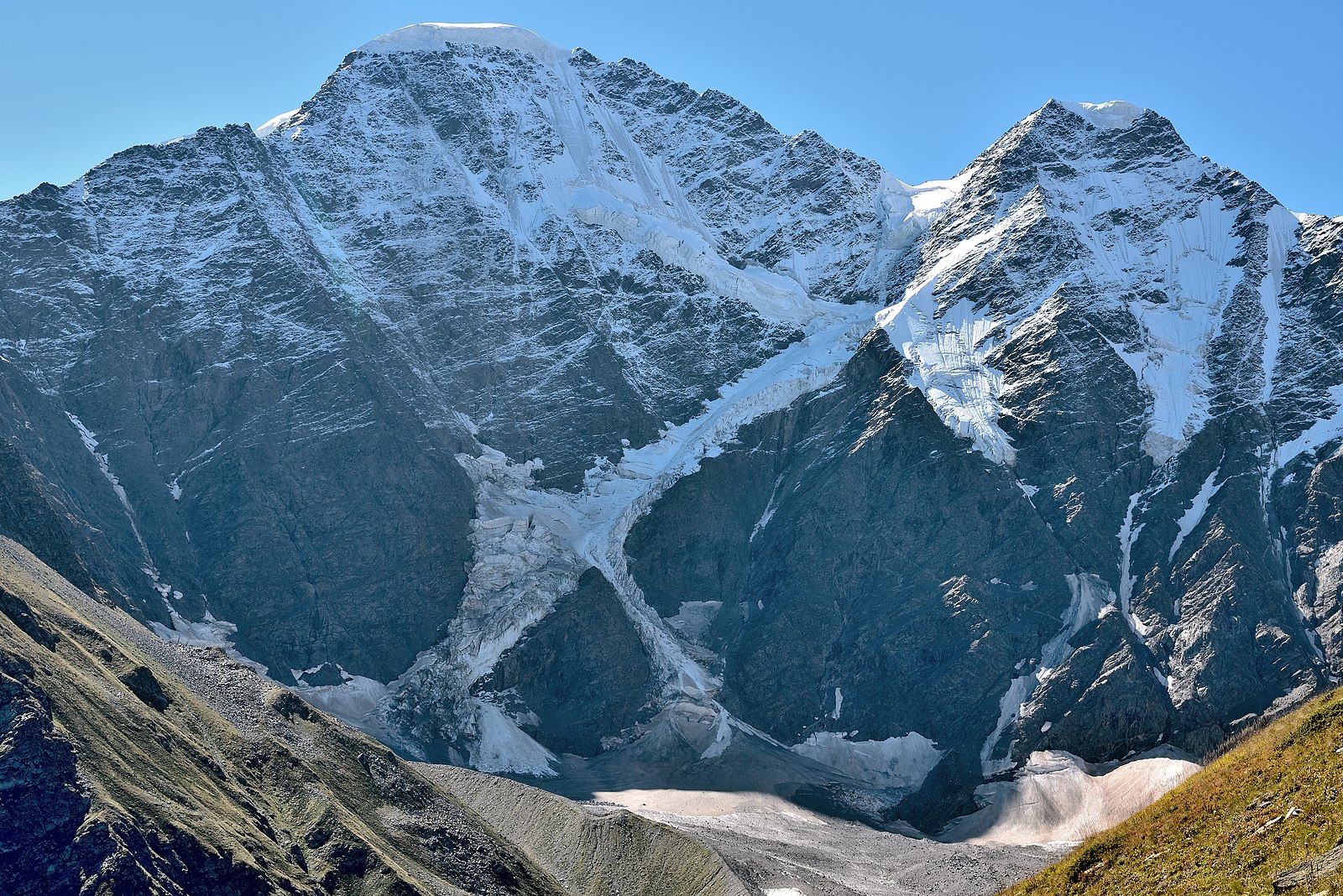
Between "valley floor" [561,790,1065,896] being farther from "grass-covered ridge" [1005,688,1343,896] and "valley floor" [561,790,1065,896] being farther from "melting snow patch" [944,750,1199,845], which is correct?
"grass-covered ridge" [1005,688,1343,896]

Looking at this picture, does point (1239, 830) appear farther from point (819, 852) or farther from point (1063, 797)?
point (1063, 797)

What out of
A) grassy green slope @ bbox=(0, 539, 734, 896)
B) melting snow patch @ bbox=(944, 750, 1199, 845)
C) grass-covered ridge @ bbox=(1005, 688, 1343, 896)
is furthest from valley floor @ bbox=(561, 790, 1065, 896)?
grass-covered ridge @ bbox=(1005, 688, 1343, 896)

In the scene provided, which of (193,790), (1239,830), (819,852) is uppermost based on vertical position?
(193,790)

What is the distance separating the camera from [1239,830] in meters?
49.6

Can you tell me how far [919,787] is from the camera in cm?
19288

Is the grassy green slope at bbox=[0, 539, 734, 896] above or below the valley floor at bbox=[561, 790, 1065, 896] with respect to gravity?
above

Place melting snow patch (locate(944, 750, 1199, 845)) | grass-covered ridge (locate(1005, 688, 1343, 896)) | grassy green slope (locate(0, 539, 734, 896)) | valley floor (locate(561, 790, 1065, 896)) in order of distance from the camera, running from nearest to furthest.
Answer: grass-covered ridge (locate(1005, 688, 1343, 896)) → grassy green slope (locate(0, 539, 734, 896)) → valley floor (locate(561, 790, 1065, 896)) → melting snow patch (locate(944, 750, 1199, 845))

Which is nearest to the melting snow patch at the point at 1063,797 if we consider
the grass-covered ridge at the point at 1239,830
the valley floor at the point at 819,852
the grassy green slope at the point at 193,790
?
the valley floor at the point at 819,852

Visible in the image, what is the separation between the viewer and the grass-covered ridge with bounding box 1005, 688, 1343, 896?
4559 cm

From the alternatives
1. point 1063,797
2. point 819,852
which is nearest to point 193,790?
point 819,852

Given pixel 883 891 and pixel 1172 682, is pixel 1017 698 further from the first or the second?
pixel 883 891

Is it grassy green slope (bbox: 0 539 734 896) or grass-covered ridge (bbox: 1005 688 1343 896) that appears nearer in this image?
grass-covered ridge (bbox: 1005 688 1343 896)

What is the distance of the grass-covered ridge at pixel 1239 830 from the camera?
45.6 m

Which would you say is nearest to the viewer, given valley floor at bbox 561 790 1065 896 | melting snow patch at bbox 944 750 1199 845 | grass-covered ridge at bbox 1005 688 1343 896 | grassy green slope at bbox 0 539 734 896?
grass-covered ridge at bbox 1005 688 1343 896
